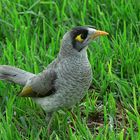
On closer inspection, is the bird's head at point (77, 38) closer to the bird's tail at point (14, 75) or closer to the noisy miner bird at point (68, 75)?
the noisy miner bird at point (68, 75)

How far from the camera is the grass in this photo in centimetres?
411

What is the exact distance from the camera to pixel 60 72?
3.95 m

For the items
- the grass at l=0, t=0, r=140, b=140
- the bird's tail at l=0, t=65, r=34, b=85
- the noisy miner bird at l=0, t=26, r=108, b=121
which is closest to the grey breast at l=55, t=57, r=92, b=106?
the noisy miner bird at l=0, t=26, r=108, b=121

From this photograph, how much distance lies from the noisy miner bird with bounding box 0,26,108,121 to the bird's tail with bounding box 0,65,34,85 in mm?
256

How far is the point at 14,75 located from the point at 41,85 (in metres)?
0.38

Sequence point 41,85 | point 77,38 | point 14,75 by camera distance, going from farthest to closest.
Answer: point 14,75 → point 41,85 → point 77,38

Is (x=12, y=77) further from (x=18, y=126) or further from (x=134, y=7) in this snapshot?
(x=134, y=7)

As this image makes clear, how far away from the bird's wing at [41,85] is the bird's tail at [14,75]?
175 millimetres

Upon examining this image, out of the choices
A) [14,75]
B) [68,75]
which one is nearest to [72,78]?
[68,75]

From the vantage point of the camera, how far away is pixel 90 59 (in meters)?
4.77

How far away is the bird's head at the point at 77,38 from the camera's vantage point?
3859mm

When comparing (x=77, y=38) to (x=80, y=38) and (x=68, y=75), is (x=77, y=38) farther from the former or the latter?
(x=68, y=75)

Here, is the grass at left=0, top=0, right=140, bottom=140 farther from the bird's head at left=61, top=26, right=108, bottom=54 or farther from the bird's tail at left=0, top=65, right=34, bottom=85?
the bird's head at left=61, top=26, right=108, bottom=54

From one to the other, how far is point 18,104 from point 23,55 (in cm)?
68
